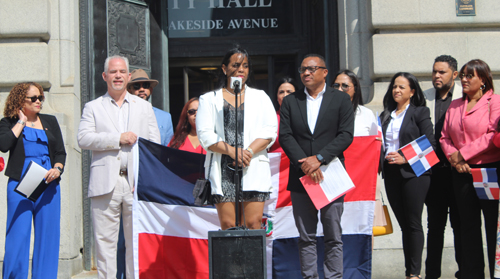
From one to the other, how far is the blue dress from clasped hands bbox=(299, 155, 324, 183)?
2597 millimetres

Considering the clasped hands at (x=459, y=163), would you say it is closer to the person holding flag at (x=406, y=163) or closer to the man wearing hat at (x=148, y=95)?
the person holding flag at (x=406, y=163)

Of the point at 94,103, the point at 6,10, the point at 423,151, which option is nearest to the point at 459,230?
the point at 423,151

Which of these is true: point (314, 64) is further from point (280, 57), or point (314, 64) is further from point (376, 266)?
point (280, 57)

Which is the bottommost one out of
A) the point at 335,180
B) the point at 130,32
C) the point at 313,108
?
the point at 335,180

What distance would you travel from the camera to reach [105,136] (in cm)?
533

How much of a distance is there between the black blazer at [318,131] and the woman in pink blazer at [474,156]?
1149 millimetres

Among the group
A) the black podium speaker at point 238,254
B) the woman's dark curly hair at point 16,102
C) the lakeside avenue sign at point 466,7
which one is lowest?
the black podium speaker at point 238,254

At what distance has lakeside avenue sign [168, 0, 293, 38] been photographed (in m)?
9.38

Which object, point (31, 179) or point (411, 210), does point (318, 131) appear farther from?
point (31, 179)

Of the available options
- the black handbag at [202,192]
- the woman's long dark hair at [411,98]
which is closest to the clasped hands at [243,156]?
the black handbag at [202,192]

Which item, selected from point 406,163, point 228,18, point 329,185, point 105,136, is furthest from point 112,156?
point 228,18

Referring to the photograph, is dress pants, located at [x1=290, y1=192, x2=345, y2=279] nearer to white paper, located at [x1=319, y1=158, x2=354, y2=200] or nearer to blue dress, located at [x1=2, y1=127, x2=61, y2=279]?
white paper, located at [x1=319, y1=158, x2=354, y2=200]

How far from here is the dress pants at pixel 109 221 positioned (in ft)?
17.4

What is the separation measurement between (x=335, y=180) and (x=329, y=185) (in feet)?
0.27
